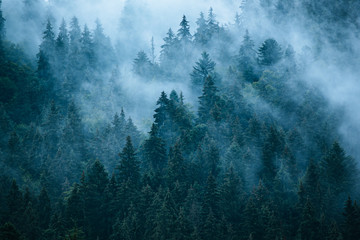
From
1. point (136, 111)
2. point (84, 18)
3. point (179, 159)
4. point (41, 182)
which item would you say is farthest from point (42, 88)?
point (84, 18)

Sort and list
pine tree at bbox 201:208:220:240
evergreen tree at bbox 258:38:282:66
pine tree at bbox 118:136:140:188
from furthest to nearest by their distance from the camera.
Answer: evergreen tree at bbox 258:38:282:66, pine tree at bbox 118:136:140:188, pine tree at bbox 201:208:220:240

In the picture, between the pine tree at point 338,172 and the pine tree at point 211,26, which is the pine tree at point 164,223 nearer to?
the pine tree at point 338,172

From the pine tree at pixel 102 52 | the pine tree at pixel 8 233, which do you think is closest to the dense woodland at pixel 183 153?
the pine tree at pixel 8 233

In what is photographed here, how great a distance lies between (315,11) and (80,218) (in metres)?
80.1

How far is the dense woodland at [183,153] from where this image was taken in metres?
45.7

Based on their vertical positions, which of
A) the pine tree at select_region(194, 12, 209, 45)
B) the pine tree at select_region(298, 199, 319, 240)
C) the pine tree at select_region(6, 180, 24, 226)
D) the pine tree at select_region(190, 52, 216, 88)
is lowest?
the pine tree at select_region(6, 180, 24, 226)

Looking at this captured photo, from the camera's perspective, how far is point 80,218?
4788 centimetres

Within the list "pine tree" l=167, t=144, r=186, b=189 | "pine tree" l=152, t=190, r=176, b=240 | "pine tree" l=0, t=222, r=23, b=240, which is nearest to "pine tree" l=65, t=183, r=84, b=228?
"pine tree" l=152, t=190, r=176, b=240

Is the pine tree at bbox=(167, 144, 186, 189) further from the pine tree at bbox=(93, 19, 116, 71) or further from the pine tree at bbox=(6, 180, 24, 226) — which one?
the pine tree at bbox=(93, 19, 116, 71)

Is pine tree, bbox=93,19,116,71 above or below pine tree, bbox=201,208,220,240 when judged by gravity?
above

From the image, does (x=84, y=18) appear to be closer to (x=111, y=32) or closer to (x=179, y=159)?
(x=111, y=32)

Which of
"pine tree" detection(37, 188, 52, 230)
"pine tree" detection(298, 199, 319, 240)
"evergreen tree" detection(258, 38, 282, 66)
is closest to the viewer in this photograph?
"pine tree" detection(298, 199, 319, 240)

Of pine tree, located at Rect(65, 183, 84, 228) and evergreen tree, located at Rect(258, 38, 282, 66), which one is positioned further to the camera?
evergreen tree, located at Rect(258, 38, 282, 66)

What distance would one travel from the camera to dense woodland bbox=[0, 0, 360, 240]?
45.7 meters
